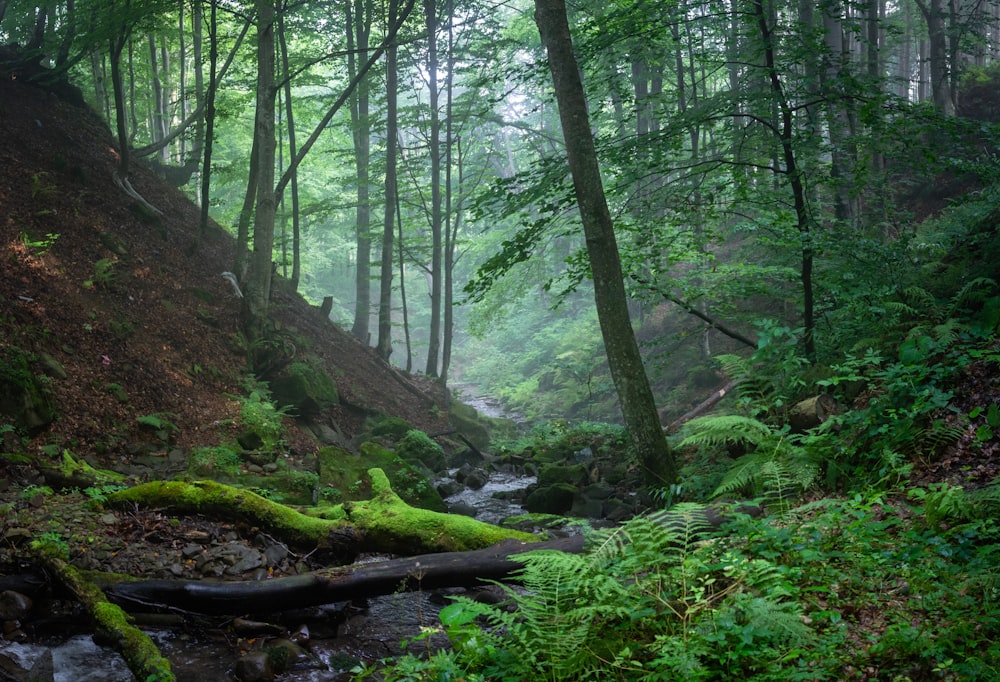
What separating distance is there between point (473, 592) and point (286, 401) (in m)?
7.86

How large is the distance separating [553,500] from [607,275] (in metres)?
3.96

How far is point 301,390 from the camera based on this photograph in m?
12.4

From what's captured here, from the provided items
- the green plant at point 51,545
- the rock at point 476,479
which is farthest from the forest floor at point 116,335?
the rock at point 476,479

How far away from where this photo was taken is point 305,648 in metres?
4.55

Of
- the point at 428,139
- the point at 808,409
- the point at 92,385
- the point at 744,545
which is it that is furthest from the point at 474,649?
the point at 428,139

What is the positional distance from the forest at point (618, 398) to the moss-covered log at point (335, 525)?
0.03 meters

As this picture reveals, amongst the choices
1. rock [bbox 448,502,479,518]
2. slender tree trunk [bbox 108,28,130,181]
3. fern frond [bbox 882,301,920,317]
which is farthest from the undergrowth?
slender tree trunk [bbox 108,28,130,181]

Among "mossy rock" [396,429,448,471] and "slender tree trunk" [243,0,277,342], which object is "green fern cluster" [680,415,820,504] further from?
"slender tree trunk" [243,0,277,342]

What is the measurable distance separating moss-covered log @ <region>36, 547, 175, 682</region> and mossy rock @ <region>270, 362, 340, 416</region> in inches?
279

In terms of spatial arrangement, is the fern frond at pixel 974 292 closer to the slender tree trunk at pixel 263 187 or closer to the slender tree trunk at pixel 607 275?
the slender tree trunk at pixel 607 275

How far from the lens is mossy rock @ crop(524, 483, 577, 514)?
29.8ft

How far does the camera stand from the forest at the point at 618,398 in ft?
10.8

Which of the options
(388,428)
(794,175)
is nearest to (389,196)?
(388,428)

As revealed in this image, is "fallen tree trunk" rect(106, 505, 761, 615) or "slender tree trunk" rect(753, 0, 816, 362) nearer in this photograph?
"fallen tree trunk" rect(106, 505, 761, 615)
